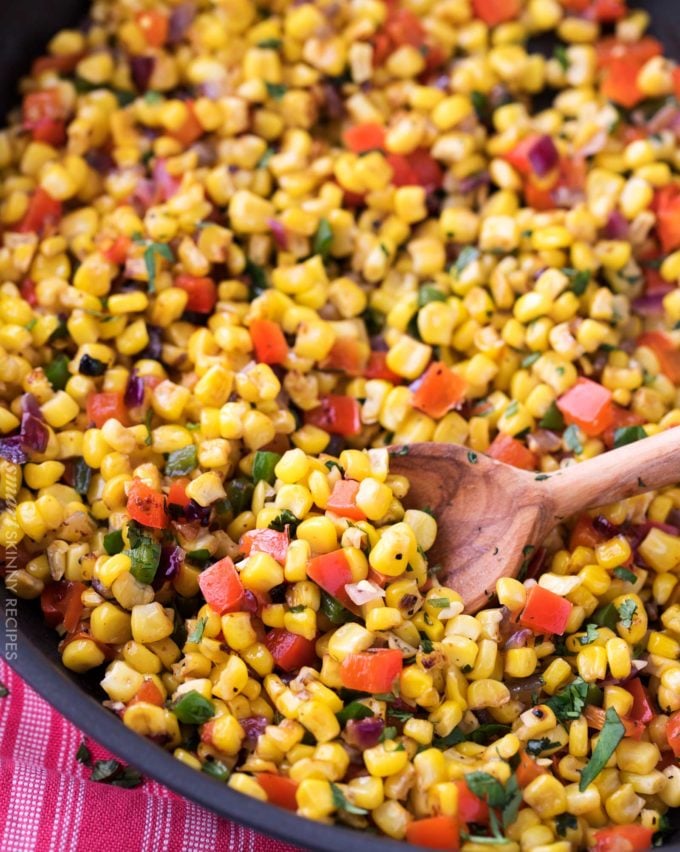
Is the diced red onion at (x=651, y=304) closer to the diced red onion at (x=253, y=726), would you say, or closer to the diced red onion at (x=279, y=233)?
the diced red onion at (x=279, y=233)

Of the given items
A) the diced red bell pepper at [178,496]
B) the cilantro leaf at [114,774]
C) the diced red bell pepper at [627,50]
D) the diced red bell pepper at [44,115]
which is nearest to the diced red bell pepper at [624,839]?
the cilantro leaf at [114,774]

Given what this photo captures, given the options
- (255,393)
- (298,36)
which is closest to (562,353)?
(255,393)

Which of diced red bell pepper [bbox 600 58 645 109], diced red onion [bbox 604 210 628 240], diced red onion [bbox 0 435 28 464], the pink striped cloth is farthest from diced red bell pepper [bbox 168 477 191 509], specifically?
A: diced red bell pepper [bbox 600 58 645 109]

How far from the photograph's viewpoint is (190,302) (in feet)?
10.0

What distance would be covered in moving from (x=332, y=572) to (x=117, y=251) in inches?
47.6

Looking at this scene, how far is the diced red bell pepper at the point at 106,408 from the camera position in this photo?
2.81 m

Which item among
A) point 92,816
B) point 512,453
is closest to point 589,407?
point 512,453

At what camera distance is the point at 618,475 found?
2584 mm

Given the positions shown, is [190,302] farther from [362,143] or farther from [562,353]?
[562,353]

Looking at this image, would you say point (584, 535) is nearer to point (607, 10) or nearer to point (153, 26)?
point (607, 10)

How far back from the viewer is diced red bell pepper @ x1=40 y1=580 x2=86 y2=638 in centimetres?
254

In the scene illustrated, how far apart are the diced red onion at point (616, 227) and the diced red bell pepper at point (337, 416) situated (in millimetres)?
1000

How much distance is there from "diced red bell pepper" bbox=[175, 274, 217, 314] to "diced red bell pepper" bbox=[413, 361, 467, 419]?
0.68m

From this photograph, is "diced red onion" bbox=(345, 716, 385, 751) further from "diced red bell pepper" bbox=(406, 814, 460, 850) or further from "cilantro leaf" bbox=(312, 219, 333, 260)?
"cilantro leaf" bbox=(312, 219, 333, 260)
